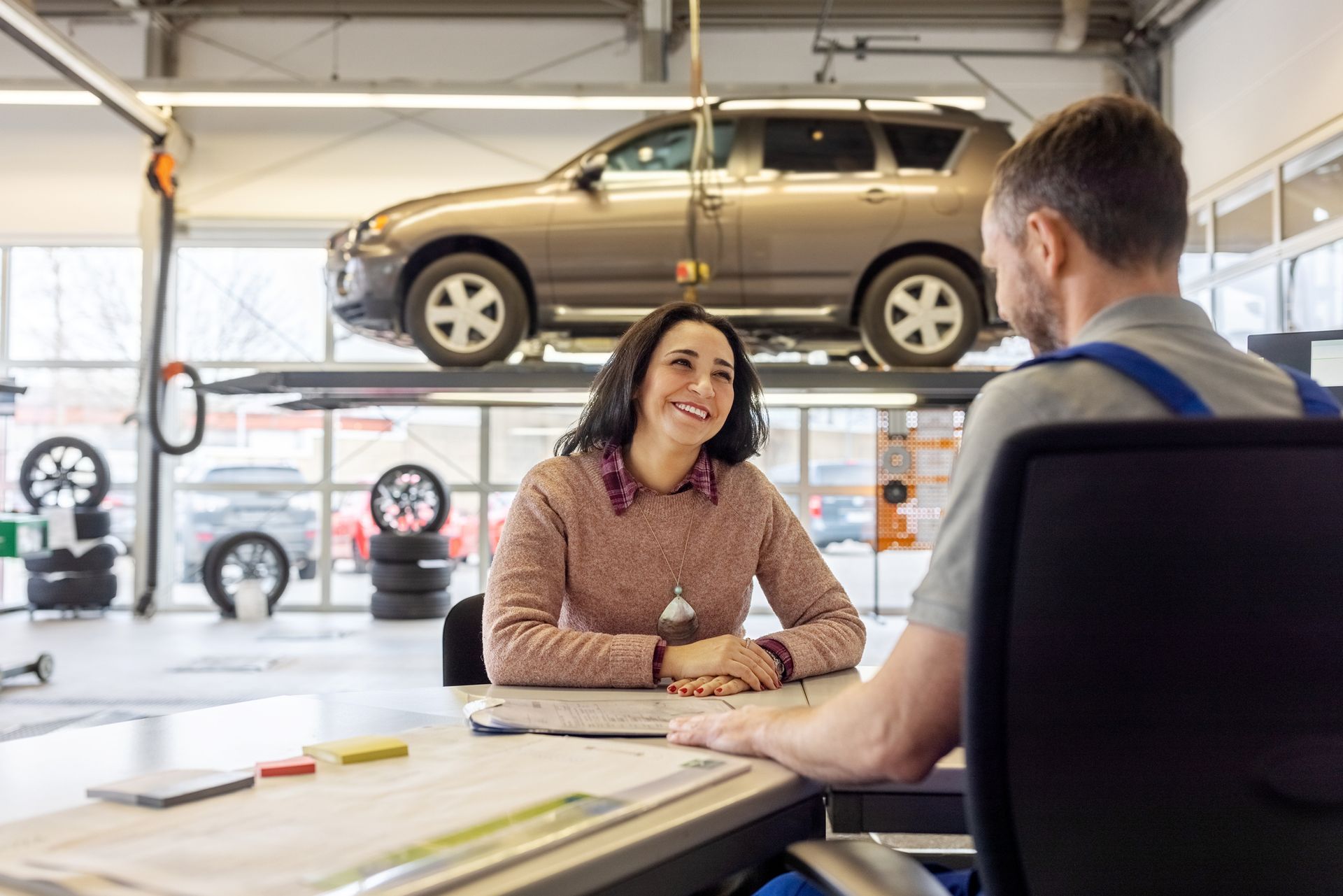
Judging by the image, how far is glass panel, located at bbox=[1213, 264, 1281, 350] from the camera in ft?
24.0

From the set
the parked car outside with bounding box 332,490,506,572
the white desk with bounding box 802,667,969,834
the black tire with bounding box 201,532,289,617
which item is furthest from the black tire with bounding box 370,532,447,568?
the white desk with bounding box 802,667,969,834

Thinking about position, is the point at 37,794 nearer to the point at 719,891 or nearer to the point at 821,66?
the point at 719,891

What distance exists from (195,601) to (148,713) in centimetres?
509

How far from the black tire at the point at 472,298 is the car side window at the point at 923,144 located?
6.96 ft

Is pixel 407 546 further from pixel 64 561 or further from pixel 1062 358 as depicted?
pixel 1062 358

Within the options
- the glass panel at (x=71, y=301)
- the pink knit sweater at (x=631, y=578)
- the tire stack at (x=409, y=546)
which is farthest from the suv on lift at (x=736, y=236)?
the glass panel at (x=71, y=301)

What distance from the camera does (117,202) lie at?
9.58m

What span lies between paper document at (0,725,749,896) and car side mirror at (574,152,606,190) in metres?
4.67

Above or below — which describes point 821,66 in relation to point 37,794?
above

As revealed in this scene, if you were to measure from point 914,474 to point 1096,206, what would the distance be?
678 cm

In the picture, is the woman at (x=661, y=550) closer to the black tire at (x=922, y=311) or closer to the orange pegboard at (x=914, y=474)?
the black tire at (x=922, y=311)

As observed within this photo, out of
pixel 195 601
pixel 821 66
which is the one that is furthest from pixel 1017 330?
pixel 195 601

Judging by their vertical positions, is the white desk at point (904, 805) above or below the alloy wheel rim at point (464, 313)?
below

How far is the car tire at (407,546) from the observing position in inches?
330
